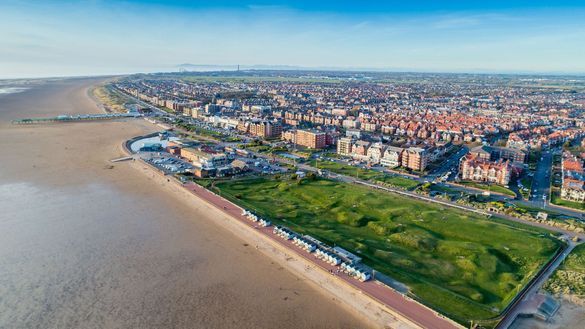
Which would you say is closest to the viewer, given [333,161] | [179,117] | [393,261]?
[393,261]

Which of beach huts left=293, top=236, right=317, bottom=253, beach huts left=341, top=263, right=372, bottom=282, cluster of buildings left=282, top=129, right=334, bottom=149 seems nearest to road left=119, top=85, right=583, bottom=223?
cluster of buildings left=282, top=129, right=334, bottom=149

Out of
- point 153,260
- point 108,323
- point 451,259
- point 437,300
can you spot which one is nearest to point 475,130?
point 451,259

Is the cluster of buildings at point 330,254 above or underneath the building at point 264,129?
underneath

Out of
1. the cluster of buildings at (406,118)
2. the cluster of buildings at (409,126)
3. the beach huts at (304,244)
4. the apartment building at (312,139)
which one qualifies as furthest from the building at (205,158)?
the beach huts at (304,244)

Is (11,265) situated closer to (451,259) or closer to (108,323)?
(108,323)

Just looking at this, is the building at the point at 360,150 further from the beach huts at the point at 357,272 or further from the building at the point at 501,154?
the beach huts at the point at 357,272

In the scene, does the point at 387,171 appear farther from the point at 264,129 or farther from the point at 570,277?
the point at 264,129

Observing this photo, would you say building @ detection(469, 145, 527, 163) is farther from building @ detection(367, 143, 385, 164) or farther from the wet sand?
the wet sand
